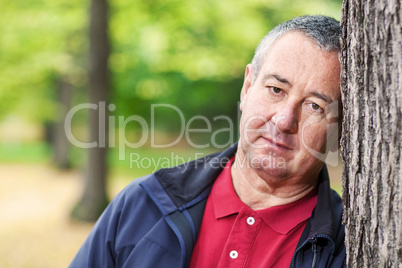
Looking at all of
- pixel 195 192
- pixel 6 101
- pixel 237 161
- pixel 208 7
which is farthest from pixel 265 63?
pixel 6 101

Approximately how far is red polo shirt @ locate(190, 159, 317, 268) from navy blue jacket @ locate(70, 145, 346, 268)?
68mm

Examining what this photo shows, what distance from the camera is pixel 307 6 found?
10859mm

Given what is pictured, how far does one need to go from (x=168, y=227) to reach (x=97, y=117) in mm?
7536

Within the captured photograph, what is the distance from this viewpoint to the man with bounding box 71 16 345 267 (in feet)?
6.84

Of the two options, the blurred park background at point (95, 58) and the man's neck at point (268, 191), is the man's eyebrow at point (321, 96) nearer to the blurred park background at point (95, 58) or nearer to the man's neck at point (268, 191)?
the man's neck at point (268, 191)

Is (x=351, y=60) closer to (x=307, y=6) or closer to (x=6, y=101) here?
(x=307, y=6)

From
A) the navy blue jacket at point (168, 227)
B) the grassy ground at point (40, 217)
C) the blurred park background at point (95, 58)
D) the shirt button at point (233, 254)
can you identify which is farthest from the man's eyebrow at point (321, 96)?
the grassy ground at point (40, 217)

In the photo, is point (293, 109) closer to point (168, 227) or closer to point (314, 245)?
point (314, 245)

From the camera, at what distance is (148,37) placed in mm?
9938

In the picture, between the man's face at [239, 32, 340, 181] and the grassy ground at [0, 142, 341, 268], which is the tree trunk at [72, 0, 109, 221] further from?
the man's face at [239, 32, 340, 181]

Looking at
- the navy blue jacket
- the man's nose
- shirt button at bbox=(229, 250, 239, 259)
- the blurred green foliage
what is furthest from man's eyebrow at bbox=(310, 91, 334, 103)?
the blurred green foliage

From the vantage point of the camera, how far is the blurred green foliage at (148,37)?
9594 millimetres

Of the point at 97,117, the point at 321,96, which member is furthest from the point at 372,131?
the point at 97,117

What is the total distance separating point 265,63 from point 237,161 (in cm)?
56
